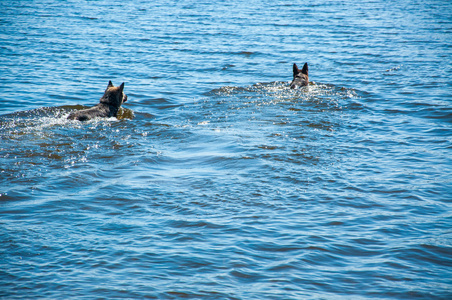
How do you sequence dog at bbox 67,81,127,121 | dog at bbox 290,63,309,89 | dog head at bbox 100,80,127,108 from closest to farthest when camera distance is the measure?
dog at bbox 67,81,127,121
dog head at bbox 100,80,127,108
dog at bbox 290,63,309,89

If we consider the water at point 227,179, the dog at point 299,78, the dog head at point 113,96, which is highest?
the dog at point 299,78

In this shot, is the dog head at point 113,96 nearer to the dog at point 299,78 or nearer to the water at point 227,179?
the water at point 227,179

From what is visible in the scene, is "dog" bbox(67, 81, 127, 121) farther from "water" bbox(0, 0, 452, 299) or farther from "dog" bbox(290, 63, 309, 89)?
"dog" bbox(290, 63, 309, 89)

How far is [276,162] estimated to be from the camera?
867cm

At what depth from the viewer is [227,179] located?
312 inches

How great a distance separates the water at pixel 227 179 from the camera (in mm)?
5340

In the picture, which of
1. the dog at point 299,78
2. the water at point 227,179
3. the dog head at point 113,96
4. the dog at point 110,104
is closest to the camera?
the water at point 227,179

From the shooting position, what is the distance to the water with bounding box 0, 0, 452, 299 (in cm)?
534

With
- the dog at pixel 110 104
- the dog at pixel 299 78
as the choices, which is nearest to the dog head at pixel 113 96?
the dog at pixel 110 104

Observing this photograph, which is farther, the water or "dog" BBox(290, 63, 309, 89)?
"dog" BBox(290, 63, 309, 89)

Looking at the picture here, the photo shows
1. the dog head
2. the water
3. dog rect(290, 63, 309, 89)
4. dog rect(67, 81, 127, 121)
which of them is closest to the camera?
the water

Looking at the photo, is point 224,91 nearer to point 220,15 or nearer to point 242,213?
point 242,213

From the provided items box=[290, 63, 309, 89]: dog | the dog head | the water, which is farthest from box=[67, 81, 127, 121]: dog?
box=[290, 63, 309, 89]: dog

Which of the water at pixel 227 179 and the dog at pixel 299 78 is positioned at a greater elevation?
the dog at pixel 299 78
